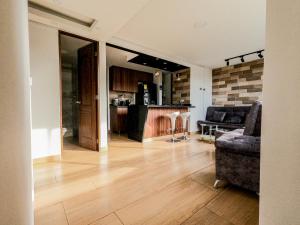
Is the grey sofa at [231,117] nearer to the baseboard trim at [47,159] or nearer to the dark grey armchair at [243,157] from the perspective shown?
the dark grey armchair at [243,157]

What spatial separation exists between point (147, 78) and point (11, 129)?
20.4ft

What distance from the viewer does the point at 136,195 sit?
5.28 feet

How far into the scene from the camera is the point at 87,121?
3373 mm

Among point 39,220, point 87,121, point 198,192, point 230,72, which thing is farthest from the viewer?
point 230,72

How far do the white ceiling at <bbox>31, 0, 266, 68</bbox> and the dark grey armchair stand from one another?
177 cm

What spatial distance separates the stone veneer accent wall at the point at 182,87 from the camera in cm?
551

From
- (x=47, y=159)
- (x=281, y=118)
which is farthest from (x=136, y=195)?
(x=47, y=159)

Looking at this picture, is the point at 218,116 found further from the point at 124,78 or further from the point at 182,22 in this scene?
the point at 124,78

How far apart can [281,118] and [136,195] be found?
1.47m

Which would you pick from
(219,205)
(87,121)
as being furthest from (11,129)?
(87,121)

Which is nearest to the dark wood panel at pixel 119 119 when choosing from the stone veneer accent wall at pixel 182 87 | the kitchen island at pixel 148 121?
the kitchen island at pixel 148 121

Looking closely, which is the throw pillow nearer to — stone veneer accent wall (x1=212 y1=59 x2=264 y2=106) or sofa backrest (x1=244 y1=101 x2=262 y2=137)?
stone veneer accent wall (x1=212 y1=59 x2=264 y2=106)

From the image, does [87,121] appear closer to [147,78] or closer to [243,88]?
[147,78]

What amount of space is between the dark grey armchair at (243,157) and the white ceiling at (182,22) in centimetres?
177
